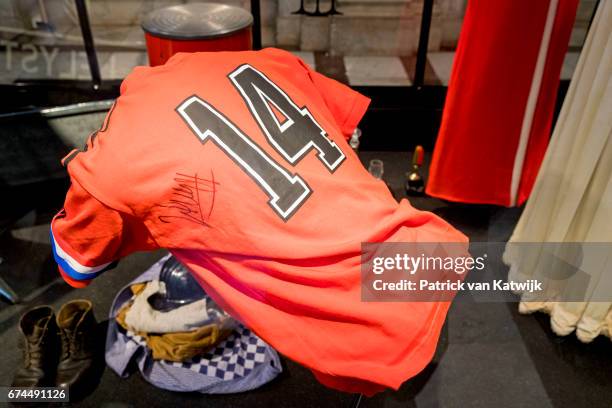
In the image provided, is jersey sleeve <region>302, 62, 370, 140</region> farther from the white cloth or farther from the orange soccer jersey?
the white cloth

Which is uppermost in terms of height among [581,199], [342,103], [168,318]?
[342,103]

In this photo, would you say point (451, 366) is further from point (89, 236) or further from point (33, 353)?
point (33, 353)

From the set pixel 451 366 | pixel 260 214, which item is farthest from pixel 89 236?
pixel 451 366

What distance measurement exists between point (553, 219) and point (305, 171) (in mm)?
1102

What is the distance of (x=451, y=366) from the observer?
1730mm

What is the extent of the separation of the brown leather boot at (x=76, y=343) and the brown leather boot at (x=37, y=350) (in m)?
0.03

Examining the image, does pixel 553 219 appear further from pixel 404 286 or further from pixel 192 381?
pixel 192 381

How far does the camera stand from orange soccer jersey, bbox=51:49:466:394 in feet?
3.30

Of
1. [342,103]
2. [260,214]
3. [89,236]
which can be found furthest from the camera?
[342,103]

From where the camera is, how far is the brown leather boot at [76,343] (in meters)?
1.64

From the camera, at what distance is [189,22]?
1702 millimetres

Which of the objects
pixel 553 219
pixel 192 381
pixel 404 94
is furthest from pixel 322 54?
pixel 192 381

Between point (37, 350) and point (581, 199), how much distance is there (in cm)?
175

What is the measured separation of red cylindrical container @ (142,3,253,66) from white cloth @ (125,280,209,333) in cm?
80
